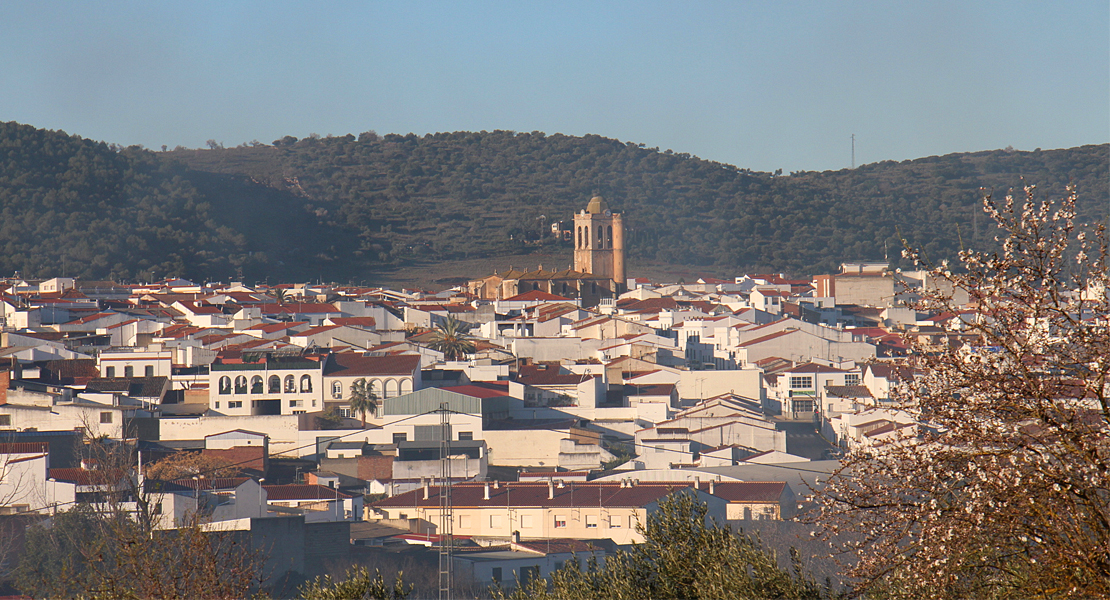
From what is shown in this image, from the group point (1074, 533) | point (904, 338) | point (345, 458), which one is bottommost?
point (345, 458)

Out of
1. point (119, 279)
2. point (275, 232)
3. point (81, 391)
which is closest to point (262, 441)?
point (81, 391)

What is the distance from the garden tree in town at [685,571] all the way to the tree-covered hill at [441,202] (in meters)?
50.5

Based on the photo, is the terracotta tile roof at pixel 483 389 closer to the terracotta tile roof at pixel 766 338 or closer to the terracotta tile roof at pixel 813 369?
the terracotta tile roof at pixel 813 369

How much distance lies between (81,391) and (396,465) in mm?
7377

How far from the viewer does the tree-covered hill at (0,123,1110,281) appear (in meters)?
63.9

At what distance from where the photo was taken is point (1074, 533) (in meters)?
3.28

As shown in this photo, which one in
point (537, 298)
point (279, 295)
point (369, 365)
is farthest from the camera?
point (279, 295)

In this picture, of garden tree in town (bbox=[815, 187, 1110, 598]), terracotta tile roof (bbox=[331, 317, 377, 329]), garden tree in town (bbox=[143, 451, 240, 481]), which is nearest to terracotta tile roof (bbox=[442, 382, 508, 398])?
garden tree in town (bbox=[143, 451, 240, 481])

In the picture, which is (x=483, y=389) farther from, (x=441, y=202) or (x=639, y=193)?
(x=639, y=193)

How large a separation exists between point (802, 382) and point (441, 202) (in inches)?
2531

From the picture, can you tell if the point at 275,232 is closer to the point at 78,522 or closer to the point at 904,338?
the point at 78,522

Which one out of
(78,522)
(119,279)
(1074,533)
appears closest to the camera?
(1074,533)

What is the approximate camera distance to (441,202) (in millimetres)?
88500

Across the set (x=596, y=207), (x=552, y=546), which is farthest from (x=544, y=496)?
(x=596, y=207)
